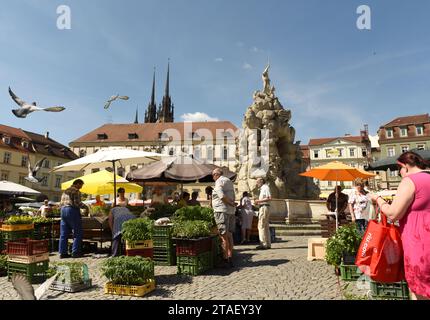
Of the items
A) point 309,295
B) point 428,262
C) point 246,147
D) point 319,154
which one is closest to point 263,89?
point 246,147

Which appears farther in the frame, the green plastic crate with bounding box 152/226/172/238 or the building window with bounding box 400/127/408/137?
the building window with bounding box 400/127/408/137

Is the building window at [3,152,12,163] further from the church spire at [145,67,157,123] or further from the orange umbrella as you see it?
the orange umbrella

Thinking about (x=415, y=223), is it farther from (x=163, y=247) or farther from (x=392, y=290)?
(x=163, y=247)

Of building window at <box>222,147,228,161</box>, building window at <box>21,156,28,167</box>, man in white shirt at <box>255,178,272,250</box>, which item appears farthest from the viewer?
building window at <box>222,147,228,161</box>

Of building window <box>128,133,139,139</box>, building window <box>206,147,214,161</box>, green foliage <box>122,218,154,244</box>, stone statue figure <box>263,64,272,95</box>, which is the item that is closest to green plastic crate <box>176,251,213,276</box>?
green foliage <box>122,218,154,244</box>

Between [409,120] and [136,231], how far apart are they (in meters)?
63.8

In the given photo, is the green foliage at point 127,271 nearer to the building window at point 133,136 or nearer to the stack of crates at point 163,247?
the stack of crates at point 163,247

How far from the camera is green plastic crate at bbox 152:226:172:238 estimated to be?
6883mm

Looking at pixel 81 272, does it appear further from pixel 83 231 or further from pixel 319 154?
pixel 319 154

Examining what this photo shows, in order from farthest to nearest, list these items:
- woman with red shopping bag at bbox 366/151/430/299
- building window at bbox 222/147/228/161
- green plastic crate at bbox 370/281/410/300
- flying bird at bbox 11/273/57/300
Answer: building window at bbox 222/147/228/161, green plastic crate at bbox 370/281/410/300, flying bird at bbox 11/273/57/300, woman with red shopping bag at bbox 366/151/430/299

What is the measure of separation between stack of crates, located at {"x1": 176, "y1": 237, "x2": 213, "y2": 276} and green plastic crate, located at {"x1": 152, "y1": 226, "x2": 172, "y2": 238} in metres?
0.82

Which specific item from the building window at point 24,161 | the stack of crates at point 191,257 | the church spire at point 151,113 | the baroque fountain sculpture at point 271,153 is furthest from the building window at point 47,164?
the stack of crates at point 191,257
